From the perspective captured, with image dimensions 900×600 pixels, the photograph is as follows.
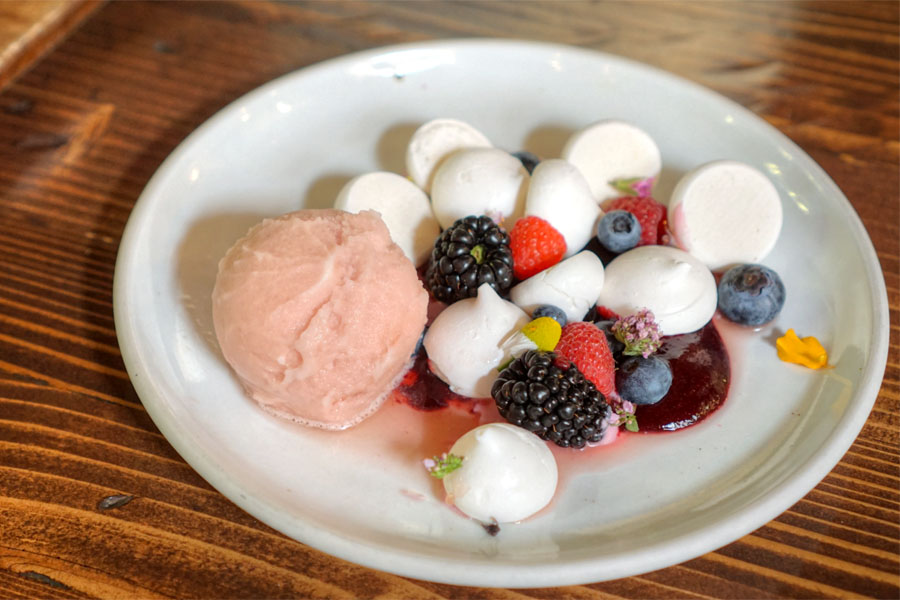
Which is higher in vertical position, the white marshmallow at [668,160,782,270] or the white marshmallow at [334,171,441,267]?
the white marshmallow at [668,160,782,270]

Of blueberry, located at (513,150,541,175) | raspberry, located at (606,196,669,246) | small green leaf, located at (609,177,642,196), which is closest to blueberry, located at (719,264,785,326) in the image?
raspberry, located at (606,196,669,246)

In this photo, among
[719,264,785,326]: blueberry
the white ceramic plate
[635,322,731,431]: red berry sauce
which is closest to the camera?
the white ceramic plate

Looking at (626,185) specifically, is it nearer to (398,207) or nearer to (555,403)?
(398,207)

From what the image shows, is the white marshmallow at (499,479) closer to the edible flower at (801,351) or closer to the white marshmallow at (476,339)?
the white marshmallow at (476,339)

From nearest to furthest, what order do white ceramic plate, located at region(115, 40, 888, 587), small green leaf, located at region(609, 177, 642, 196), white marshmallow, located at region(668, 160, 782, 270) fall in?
white ceramic plate, located at region(115, 40, 888, 587), white marshmallow, located at region(668, 160, 782, 270), small green leaf, located at region(609, 177, 642, 196)

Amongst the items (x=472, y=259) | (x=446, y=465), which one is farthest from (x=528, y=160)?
(x=446, y=465)

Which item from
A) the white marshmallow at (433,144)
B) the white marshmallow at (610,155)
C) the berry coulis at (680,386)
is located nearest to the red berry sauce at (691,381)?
the berry coulis at (680,386)

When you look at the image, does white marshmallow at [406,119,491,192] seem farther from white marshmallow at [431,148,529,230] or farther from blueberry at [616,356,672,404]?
blueberry at [616,356,672,404]

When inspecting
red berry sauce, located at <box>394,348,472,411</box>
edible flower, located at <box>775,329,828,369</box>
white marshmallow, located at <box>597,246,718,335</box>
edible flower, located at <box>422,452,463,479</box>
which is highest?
white marshmallow, located at <box>597,246,718,335</box>

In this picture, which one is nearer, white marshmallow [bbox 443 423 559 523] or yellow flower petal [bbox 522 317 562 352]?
white marshmallow [bbox 443 423 559 523]
